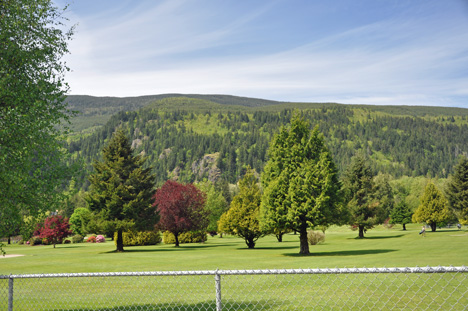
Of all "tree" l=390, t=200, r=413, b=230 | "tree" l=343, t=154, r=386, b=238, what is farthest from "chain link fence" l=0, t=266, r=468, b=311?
"tree" l=390, t=200, r=413, b=230

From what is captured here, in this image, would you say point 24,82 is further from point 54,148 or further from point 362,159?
point 362,159

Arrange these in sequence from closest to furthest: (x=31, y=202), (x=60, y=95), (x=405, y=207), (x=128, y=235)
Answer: (x=31, y=202)
(x=60, y=95)
(x=128, y=235)
(x=405, y=207)

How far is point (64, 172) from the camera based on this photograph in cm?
1346

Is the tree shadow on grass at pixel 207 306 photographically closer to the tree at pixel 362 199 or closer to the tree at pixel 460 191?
the tree at pixel 362 199

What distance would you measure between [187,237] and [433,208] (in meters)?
43.3

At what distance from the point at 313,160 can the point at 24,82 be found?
1045 inches

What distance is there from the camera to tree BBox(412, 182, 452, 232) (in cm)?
7281

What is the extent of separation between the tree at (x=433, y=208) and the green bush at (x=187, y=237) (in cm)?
3917

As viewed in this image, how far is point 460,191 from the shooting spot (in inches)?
2889

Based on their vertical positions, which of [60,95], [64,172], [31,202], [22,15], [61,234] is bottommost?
[61,234]

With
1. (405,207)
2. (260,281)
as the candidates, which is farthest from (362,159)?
(260,281)

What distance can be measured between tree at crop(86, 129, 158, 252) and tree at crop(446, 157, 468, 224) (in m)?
53.4

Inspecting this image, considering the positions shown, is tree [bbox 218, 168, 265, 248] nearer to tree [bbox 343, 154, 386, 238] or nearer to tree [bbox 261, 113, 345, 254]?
tree [bbox 261, 113, 345, 254]

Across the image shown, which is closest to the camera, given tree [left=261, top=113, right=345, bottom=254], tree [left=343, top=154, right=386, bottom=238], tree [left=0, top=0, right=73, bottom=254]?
tree [left=0, top=0, right=73, bottom=254]
